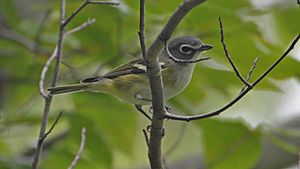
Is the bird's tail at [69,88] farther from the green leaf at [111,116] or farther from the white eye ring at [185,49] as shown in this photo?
the green leaf at [111,116]

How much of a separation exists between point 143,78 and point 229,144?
532mm

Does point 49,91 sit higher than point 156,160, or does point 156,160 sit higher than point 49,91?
point 49,91

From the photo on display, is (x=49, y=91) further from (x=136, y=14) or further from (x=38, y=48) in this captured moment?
(x=38, y=48)

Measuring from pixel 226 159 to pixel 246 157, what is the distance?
0.39 ft

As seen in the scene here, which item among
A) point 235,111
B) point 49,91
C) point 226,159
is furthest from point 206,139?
point 235,111

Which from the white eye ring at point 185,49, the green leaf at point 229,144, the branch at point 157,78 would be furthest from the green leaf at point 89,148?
the branch at point 157,78

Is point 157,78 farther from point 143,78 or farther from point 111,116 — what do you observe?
point 111,116

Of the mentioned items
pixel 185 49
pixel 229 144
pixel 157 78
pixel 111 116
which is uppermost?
pixel 185 49

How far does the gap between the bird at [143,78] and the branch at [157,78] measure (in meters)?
0.52

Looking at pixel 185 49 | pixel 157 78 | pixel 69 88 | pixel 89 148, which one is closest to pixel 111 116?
pixel 89 148

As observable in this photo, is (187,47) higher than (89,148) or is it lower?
higher

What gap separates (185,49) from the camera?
→ 2828mm

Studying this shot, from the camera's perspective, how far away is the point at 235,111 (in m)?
5.79

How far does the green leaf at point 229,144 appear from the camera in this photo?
300 centimetres
